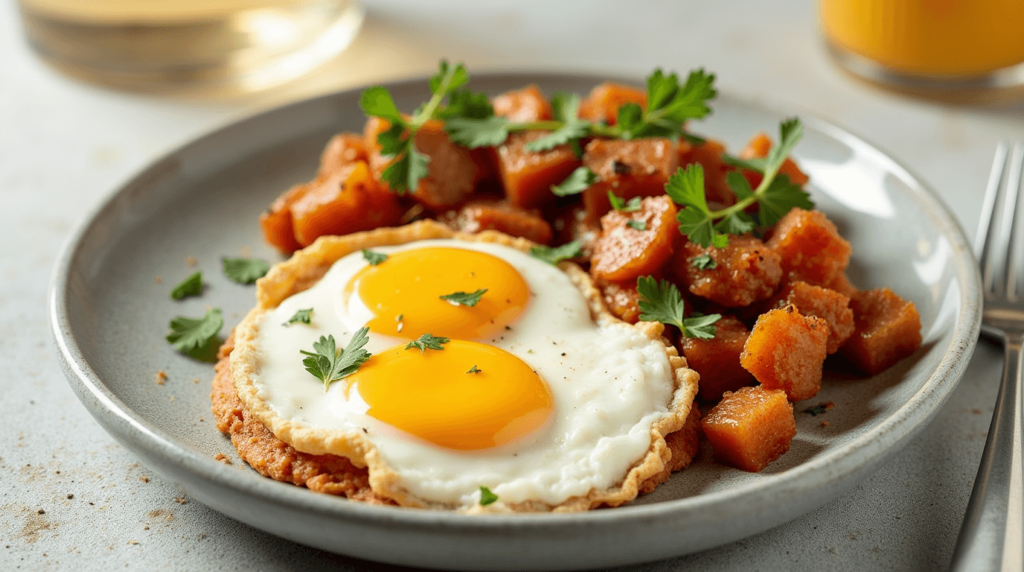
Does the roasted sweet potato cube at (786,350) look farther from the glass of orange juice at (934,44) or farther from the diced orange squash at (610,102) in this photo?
the glass of orange juice at (934,44)

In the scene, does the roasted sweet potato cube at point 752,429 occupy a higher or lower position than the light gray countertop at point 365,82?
higher

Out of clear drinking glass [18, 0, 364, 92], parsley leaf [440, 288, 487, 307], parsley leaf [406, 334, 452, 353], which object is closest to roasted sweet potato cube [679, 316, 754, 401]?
parsley leaf [440, 288, 487, 307]

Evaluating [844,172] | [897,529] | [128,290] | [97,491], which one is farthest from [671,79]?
[97,491]

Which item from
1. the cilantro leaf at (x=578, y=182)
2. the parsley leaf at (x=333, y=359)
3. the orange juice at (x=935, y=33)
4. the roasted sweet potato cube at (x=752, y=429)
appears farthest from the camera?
the orange juice at (x=935, y=33)

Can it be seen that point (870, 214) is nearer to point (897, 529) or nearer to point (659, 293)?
point (659, 293)

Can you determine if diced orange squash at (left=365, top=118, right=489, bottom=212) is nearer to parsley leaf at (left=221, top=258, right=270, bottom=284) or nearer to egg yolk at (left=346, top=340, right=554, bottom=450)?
parsley leaf at (left=221, top=258, right=270, bottom=284)

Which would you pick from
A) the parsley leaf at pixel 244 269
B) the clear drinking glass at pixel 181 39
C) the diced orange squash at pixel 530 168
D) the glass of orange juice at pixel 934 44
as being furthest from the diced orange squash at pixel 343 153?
the glass of orange juice at pixel 934 44
